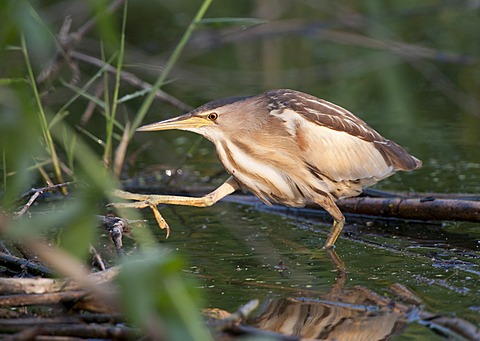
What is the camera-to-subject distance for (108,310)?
2.77 metres

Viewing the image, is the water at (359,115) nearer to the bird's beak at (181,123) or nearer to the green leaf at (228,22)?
the green leaf at (228,22)

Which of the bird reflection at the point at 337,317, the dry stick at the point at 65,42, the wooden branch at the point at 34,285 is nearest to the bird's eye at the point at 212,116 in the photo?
the bird reflection at the point at 337,317

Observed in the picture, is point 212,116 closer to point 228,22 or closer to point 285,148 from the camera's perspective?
point 285,148

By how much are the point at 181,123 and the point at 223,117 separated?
0.68 ft

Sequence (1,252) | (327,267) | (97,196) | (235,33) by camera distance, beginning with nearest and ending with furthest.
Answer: (97,196)
(1,252)
(327,267)
(235,33)

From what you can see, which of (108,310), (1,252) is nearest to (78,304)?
(108,310)

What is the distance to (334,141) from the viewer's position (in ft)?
12.8

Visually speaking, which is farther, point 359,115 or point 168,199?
point 359,115

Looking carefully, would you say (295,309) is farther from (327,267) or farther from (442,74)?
(442,74)

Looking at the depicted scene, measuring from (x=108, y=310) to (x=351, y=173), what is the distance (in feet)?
5.02

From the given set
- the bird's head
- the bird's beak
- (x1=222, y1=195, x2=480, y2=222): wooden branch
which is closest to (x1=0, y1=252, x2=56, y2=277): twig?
the bird's beak

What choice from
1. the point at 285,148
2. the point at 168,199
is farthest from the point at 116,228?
the point at 285,148

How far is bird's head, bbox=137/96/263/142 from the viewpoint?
12.0ft

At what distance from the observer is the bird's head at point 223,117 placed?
3.66 metres
